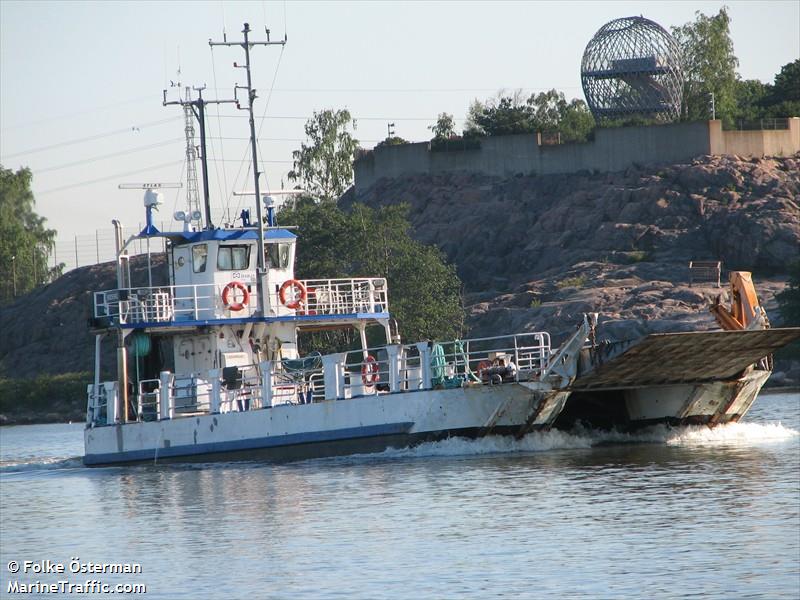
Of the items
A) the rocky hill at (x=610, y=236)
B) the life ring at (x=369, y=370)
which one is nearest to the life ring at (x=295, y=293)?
the life ring at (x=369, y=370)

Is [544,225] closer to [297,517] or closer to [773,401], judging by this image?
[773,401]

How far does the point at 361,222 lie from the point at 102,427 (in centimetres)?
3467

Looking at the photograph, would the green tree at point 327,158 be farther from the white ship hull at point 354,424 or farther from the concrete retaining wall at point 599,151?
the white ship hull at point 354,424

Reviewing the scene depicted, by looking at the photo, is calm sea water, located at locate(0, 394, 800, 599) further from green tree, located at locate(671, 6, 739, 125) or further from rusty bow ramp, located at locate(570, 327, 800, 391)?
green tree, located at locate(671, 6, 739, 125)

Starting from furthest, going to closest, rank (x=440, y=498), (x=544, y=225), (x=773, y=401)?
(x=544, y=225) → (x=773, y=401) → (x=440, y=498)

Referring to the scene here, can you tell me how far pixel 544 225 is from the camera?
82000mm

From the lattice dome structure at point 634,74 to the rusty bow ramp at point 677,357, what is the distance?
57.8 meters

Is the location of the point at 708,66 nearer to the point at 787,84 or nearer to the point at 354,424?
the point at 787,84

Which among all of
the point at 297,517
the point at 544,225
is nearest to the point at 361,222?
the point at 544,225

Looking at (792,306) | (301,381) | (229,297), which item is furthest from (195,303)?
(792,306)

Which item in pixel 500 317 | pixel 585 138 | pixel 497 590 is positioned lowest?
pixel 497 590

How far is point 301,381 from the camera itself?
1309 inches

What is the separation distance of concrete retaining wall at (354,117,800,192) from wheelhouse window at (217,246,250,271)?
161 ft

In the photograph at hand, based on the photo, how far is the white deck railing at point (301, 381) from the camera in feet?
102
